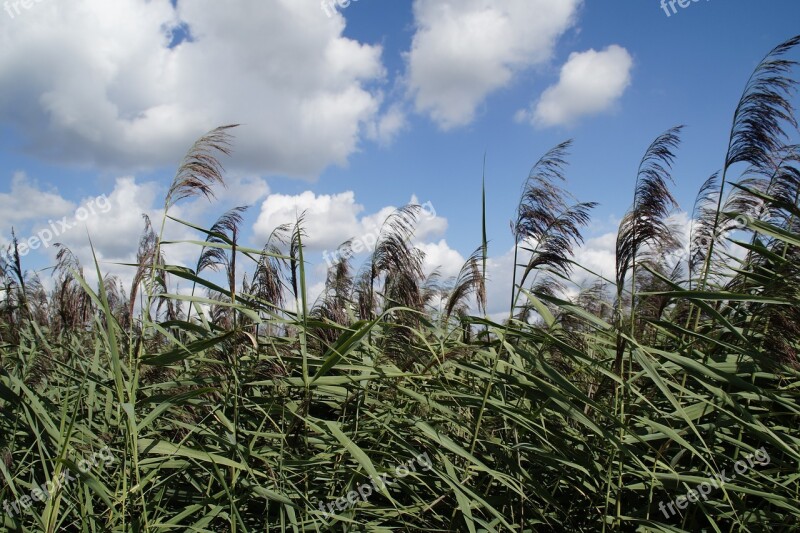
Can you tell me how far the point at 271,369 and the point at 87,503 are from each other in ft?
3.00

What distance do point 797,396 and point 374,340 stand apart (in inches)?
87.6

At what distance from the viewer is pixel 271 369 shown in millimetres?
2934

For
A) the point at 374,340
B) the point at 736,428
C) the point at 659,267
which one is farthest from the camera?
the point at 659,267

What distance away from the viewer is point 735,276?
3.26 metres

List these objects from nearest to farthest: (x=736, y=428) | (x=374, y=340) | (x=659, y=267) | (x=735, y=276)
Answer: (x=736, y=428) < (x=735, y=276) < (x=374, y=340) < (x=659, y=267)

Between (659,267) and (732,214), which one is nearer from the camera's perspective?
(732,214)

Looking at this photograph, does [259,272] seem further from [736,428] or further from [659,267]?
[659,267]

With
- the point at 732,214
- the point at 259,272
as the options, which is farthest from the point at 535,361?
the point at 259,272

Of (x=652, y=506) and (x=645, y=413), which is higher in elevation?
(x=645, y=413)

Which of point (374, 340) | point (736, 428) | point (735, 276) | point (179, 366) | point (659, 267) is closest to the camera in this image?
point (736, 428)

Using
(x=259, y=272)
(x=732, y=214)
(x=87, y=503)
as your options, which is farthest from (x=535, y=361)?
(x=87, y=503)

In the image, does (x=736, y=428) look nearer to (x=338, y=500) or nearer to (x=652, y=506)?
(x=652, y=506)

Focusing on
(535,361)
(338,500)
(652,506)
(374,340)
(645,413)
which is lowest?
(652,506)

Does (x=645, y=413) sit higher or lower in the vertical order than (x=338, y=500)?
higher
